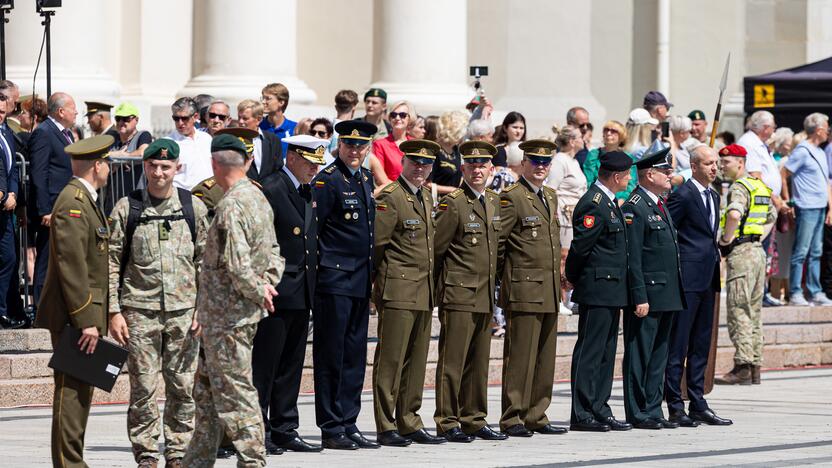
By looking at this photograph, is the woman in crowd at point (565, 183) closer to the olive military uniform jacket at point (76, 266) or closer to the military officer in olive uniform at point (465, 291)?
the military officer in olive uniform at point (465, 291)

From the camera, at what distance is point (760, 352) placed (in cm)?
1670

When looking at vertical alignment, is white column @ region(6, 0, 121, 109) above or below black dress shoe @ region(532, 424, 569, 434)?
above

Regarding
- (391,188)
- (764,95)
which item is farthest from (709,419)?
(764,95)

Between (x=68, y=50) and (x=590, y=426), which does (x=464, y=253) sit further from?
(x=68, y=50)

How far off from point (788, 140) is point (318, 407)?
9.70 metres

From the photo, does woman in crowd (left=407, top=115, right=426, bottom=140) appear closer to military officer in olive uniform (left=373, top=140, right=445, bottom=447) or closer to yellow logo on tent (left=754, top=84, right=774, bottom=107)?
military officer in olive uniform (left=373, top=140, right=445, bottom=447)

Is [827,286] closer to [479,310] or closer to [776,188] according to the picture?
[776,188]

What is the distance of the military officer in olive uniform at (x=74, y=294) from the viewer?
9789mm

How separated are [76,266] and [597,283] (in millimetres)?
4315

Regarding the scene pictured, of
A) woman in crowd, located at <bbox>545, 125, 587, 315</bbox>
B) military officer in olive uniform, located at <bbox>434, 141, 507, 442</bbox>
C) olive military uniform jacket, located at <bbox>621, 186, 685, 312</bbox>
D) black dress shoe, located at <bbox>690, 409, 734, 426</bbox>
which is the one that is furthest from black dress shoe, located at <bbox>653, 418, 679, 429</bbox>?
woman in crowd, located at <bbox>545, 125, 587, 315</bbox>

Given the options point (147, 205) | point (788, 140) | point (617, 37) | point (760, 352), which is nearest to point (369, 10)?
point (617, 37)

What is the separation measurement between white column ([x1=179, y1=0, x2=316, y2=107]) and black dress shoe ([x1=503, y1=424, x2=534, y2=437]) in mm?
7053

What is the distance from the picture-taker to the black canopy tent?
21.0m

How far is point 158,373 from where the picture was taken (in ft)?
33.9
